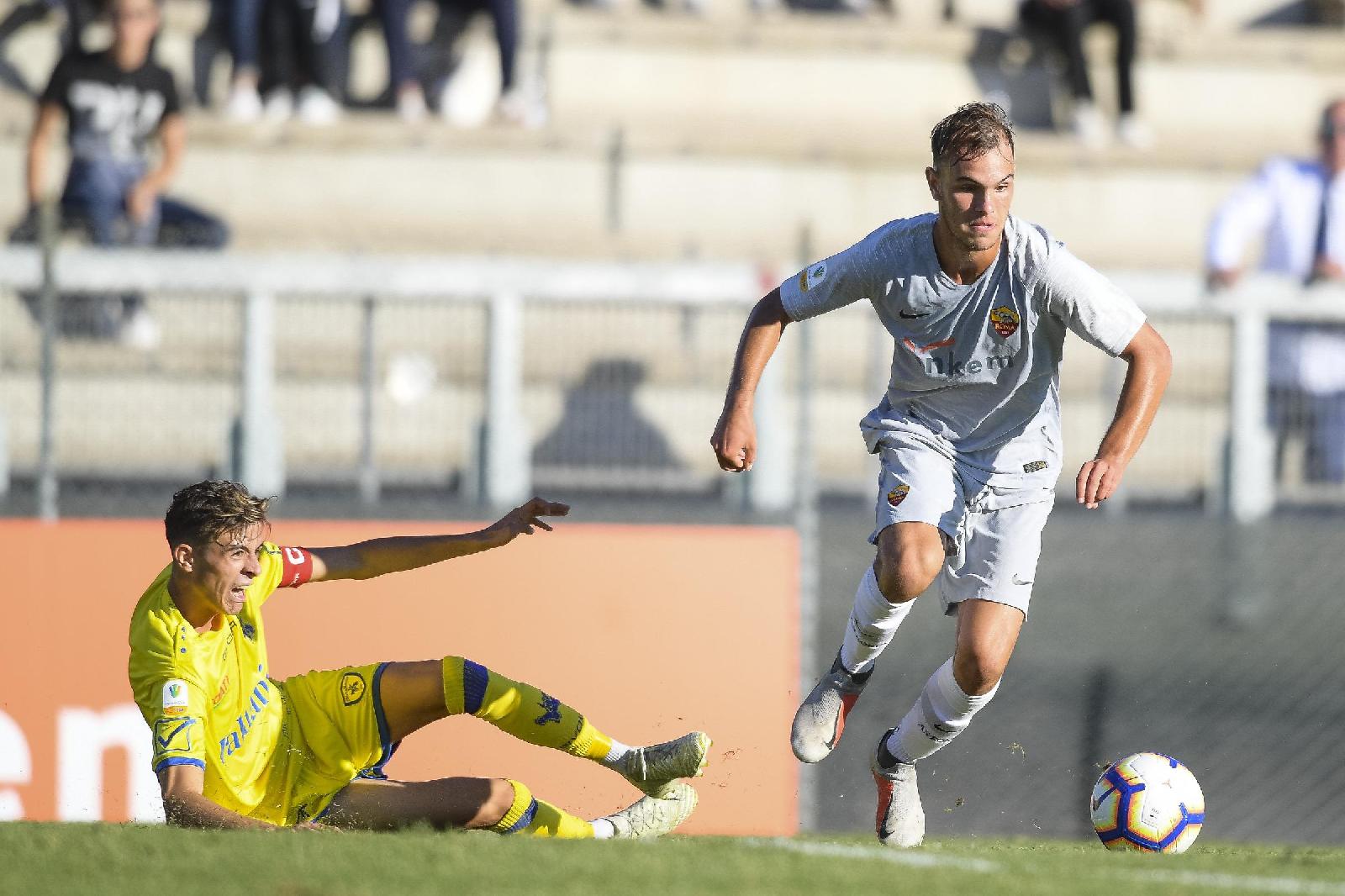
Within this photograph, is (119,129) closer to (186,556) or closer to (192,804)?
(186,556)

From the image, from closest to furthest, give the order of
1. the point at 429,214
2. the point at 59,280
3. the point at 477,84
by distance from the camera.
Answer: the point at 59,280
the point at 429,214
the point at 477,84

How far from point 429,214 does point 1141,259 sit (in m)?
4.32

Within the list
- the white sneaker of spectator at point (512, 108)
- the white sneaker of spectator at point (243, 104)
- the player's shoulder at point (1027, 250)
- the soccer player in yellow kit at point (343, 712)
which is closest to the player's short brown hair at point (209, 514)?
the soccer player in yellow kit at point (343, 712)

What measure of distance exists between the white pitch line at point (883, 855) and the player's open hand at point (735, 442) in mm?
1097

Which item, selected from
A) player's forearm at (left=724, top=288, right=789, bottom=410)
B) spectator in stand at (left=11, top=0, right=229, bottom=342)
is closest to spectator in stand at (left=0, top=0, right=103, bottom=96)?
spectator in stand at (left=11, top=0, right=229, bottom=342)

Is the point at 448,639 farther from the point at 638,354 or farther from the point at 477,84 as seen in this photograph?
the point at 477,84

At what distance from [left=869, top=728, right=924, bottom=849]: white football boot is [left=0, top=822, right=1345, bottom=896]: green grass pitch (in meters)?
0.74

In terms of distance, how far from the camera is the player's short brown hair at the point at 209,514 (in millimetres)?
5742

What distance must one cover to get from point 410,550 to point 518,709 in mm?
603

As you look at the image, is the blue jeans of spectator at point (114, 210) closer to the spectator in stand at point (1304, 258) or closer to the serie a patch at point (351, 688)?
the serie a patch at point (351, 688)

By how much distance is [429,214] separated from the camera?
472 inches

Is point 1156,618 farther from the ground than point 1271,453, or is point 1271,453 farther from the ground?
point 1271,453

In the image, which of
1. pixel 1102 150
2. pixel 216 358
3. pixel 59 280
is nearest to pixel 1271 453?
pixel 1102 150

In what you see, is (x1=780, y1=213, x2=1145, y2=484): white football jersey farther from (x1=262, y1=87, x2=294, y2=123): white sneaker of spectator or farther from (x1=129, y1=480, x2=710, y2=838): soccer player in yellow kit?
(x1=262, y1=87, x2=294, y2=123): white sneaker of spectator
